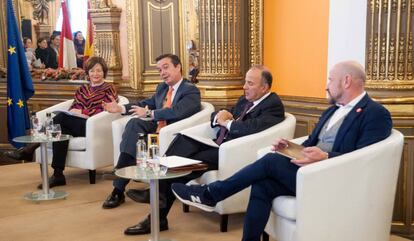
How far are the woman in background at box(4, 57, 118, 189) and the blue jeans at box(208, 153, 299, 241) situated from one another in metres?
2.50

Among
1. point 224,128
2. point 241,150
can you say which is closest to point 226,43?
point 224,128

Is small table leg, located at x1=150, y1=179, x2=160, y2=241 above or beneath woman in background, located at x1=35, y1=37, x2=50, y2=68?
beneath

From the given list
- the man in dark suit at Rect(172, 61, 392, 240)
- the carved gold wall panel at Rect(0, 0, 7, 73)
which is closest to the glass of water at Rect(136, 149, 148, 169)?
the man in dark suit at Rect(172, 61, 392, 240)

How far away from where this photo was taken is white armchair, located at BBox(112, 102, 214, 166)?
169 inches

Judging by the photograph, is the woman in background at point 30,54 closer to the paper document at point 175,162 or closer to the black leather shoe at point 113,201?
the black leather shoe at point 113,201

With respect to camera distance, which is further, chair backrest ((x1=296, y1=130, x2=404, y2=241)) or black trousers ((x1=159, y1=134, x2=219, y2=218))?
black trousers ((x1=159, y1=134, x2=219, y2=218))

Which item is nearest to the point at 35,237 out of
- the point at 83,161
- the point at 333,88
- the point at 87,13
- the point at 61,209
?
the point at 61,209

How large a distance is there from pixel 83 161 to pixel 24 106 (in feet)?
4.85

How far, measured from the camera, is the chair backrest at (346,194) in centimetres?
280

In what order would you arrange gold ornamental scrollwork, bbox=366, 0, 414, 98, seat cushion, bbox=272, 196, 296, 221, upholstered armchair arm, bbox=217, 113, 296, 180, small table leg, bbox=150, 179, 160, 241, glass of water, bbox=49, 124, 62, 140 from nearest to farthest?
seat cushion, bbox=272, 196, 296, 221 → small table leg, bbox=150, 179, 160, 241 → gold ornamental scrollwork, bbox=366, 0, 414, 98 → upholstered armchair arm, bbox=217, 113, 296, 180 → glass of water, bbox=49, 124, 62, 140

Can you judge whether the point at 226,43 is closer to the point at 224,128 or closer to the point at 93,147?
the point at 224,128

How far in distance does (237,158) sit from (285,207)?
805 millimetres

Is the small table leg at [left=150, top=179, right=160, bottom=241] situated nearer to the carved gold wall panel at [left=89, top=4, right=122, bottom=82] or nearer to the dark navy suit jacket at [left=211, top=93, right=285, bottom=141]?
the dark navy suit jacket at [left=211, top=93, right=285, bottom=141]

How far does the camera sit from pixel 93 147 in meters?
5.05
